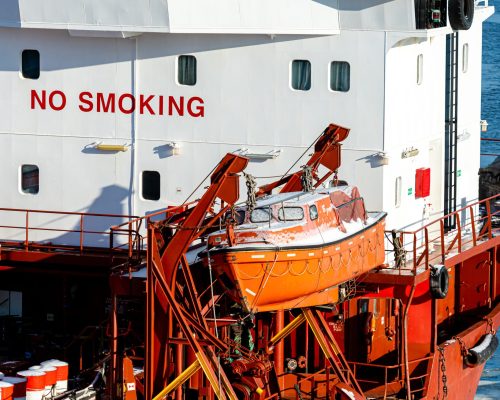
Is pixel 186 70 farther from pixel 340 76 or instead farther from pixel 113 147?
pixel 340 76

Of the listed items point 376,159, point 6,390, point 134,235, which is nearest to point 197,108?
point 134,235

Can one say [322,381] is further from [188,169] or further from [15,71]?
[15,71]

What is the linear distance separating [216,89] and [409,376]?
604 cm

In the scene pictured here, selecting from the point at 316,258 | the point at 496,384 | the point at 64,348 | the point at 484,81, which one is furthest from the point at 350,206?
the point at 484,81

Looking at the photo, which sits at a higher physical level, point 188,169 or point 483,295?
point 188,169

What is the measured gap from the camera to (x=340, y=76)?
23.7m

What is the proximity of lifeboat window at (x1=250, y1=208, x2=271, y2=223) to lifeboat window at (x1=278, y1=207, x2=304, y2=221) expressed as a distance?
19 centimetres

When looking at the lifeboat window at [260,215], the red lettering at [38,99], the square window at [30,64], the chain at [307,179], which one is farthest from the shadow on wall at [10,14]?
the lifeboat window at [260,215]

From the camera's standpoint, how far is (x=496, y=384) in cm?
3616

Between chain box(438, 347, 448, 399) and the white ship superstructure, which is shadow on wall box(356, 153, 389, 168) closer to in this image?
the white ship superstructure

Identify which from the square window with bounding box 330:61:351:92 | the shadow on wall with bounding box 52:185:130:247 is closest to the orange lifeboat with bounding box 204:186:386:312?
the square window with bounding box 330:61:351:92

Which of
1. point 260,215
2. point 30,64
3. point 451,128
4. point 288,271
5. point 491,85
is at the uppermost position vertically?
point 491,85

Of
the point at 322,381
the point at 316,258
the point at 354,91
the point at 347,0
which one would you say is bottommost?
the point at 322,381

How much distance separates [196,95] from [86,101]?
205 centimetres
